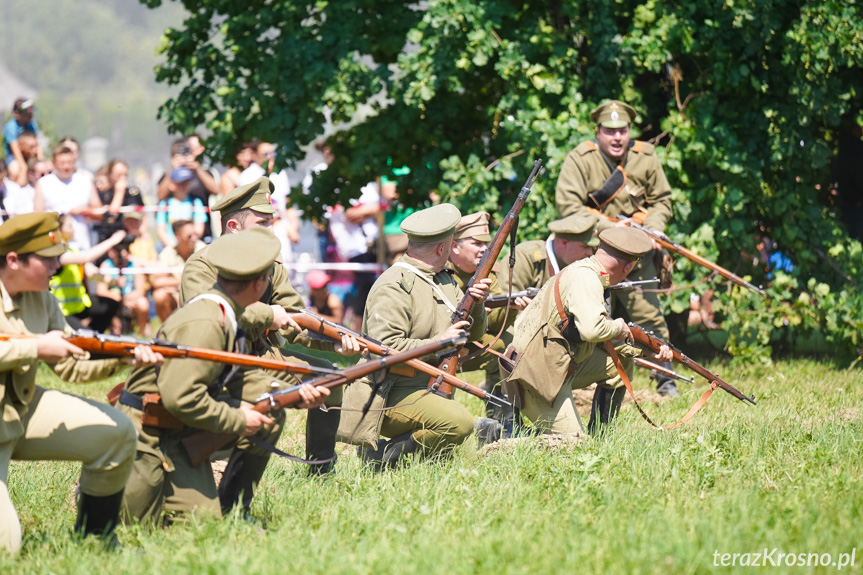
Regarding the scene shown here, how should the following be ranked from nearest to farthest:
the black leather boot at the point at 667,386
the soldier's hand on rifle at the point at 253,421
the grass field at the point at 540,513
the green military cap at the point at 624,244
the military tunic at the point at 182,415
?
the grass field at the point at 540,513 → the military tunic at the point at 182,415 → the soldier's hand on rifle at the point at 253,421 → the green military cap at the point at 624,244 → the black leather boot at the point at 667,386

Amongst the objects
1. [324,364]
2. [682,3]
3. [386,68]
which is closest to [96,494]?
[324,364]

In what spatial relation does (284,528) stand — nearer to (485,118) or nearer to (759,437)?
(759,437)

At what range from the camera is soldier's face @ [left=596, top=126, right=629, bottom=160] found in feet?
31.7

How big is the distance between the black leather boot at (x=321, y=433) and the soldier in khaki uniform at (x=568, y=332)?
1.42 metres

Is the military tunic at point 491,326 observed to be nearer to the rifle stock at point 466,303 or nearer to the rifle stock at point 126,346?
the rifle stock at point 466,303

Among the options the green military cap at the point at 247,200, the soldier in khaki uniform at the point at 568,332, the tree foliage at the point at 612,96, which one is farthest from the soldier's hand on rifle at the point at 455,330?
the tree foliage at the point at 612,96

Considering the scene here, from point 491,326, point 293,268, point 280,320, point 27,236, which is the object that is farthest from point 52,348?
point 293,268

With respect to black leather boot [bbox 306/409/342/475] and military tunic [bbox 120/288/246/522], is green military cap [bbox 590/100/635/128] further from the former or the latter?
military tunic [bbox 120/288/246/522]

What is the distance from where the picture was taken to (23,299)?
5066 millimetres

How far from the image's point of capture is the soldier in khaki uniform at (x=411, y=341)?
6.75 m

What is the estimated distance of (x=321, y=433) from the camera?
676cm

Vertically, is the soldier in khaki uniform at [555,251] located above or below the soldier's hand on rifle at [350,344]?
above

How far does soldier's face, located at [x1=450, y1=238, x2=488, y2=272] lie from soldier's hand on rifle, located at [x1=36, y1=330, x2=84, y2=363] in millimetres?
3834

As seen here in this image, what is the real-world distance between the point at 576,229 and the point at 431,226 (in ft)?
6.30
